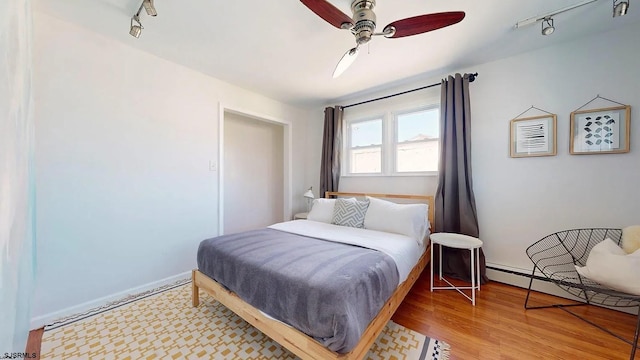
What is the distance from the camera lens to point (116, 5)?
165cm

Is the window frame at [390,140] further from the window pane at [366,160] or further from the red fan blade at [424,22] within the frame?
the red fan blade at [424,22]

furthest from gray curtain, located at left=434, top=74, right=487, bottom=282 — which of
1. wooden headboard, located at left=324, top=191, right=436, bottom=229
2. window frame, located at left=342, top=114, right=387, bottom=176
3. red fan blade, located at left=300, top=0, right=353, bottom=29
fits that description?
red fan blade, located at left=300, top=0, right=353, bottom=29

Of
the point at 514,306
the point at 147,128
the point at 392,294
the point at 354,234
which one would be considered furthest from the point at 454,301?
the point at 147,128

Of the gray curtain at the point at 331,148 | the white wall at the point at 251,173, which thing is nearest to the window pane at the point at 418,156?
the gray curtain at the point at 331,148

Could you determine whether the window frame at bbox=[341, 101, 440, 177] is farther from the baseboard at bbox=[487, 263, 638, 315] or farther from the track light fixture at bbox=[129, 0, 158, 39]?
the track light fixture at bbox=[129, 0, 158, 39]

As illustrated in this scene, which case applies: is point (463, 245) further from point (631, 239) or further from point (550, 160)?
point (550, 160)

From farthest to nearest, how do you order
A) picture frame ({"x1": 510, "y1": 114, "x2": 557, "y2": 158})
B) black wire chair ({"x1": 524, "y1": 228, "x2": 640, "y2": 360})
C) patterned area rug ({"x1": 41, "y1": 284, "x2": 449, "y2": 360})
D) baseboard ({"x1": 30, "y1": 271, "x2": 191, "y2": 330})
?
picture frame ({"x1": 510, "y1": 114, "x2": 557, "y2": 158}) → black wire chair ({"x1": 524, "y1": 228, "x2": 640, "y2": 360}) → baseboard ({"x1": 30, "y1": 271, "x2": 191, "y2": 330}) → patterned area rug ({"x1": 41, "y1": 284, "x2": 449, "y2": 360})

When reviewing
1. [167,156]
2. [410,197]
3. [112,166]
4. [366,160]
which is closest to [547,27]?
[410,197]

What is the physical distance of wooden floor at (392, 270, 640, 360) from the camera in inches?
56.7

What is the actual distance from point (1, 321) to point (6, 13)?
0.75m

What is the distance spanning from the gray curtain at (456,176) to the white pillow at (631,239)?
3.14 feet

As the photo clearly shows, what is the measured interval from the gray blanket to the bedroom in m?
0.92

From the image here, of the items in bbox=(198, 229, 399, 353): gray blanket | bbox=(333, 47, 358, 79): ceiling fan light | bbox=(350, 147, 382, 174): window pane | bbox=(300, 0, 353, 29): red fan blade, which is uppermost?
bbox=(300, 0, 353, 29): red fan blade

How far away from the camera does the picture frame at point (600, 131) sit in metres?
1.88
